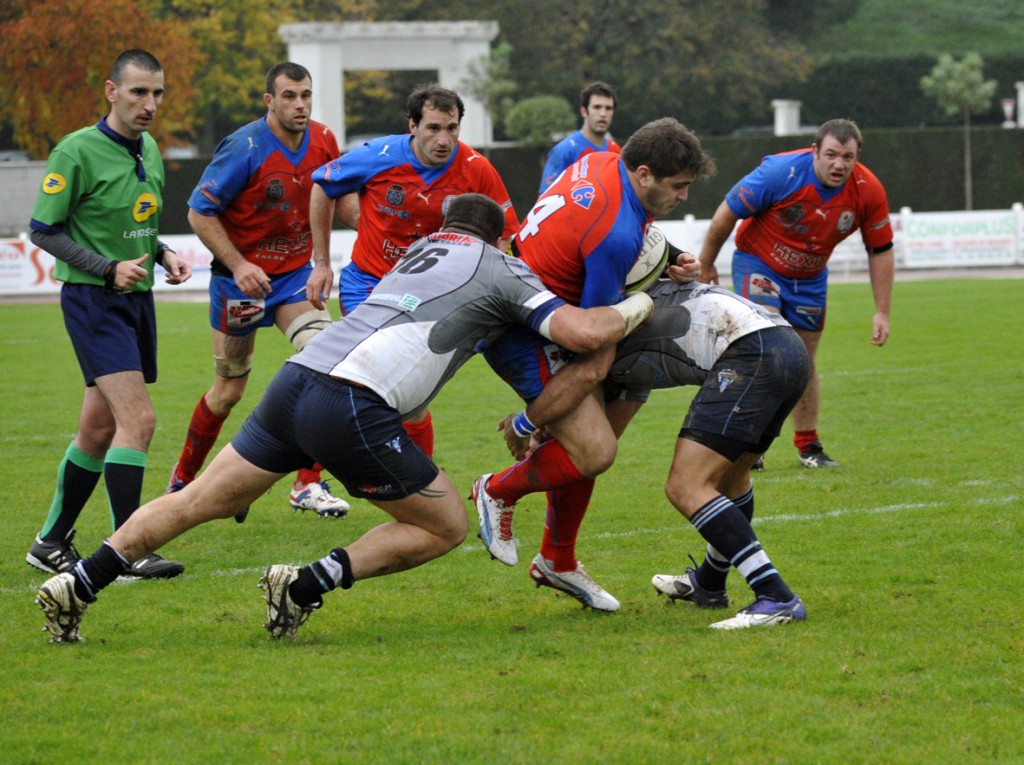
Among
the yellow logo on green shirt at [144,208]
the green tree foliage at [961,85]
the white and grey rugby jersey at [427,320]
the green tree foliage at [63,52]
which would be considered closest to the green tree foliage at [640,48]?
the green tree foliage at [961,85]

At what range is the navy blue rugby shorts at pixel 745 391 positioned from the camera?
540 centimetres

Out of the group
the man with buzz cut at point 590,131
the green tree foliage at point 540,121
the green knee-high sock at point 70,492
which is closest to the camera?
the green knee-high sock at point 70,492

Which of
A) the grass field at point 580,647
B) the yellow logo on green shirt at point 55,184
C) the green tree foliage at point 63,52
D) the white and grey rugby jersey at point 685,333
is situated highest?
the green tree foliage at point 63,52

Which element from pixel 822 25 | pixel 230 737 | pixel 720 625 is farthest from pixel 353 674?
pixel 822 25

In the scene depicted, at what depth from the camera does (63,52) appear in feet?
100

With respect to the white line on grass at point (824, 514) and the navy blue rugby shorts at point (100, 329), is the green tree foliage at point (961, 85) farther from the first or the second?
the navy blue rugby shorts at point (100, 329)

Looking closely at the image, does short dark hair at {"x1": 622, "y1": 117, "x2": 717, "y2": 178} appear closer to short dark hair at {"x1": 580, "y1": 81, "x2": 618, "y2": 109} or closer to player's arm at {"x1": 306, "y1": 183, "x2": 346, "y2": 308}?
player's arm at {"x1": 306, "y1": 183, "x2": 346, "y2": 308}

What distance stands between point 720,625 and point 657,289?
1.38 m

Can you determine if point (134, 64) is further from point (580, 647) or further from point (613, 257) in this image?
point (580, 647)

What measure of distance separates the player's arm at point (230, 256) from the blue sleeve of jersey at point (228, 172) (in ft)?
0.18

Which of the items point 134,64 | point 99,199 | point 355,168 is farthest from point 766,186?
point 99,199

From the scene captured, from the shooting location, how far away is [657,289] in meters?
5.72

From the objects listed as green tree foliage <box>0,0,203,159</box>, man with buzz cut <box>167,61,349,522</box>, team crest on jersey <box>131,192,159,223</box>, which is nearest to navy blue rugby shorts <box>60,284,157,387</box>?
team crest on jersey <box>131,192,159,223</box>

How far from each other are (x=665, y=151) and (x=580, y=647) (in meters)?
1.86
